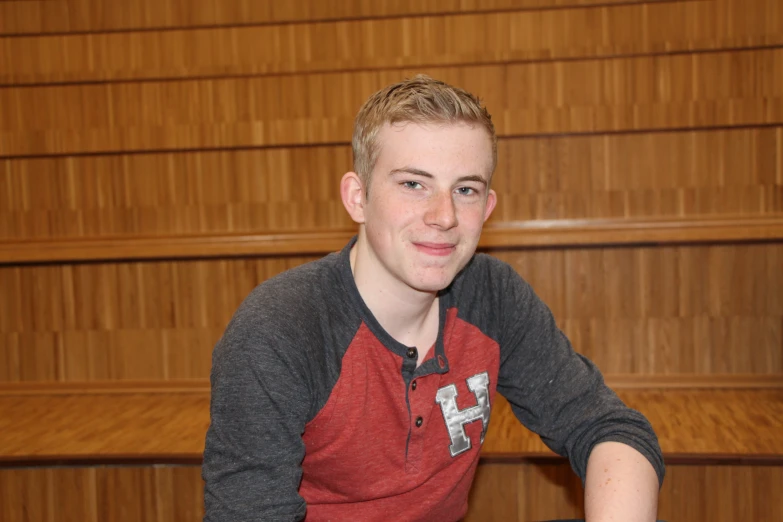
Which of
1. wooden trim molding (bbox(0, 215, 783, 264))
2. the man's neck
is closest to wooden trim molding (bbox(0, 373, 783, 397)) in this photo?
wooden trim molding (bbox(0, 215, 783, 264))

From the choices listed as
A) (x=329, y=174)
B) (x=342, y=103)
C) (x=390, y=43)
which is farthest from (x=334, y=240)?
(x=390, y=43)

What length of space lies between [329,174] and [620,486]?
3.16 feet

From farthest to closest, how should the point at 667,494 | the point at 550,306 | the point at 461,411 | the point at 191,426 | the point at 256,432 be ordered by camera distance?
the point at 550,306
the point at 191,426
the point at 667,494
the point at 461,411
the point at 256,432

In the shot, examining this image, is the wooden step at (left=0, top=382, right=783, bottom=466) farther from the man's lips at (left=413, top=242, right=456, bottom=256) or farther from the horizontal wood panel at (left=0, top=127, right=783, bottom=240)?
the man's lips at (left=413, top=242, right=456, bottom=256)

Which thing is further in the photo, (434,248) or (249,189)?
(249,189)

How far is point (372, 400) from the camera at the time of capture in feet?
2.23

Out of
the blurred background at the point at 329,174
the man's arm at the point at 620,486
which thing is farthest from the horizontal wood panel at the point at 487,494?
the man's arm at the point at 620,486

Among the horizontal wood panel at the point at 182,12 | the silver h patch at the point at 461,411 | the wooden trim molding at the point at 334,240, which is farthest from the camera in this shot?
the horizontal wood panel at the point at 182,12

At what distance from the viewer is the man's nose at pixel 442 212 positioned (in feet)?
2.11

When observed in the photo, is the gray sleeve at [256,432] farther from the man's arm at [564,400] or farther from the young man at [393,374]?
the man's arm at [564,400]

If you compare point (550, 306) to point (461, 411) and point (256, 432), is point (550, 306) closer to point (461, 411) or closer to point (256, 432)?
point (461, 411)

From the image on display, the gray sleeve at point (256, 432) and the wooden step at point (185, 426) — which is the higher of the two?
the gray sleeve at point (256, 432)

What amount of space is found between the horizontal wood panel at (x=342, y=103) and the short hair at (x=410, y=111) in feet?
2.66

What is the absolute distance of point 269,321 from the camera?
2.09 feet
